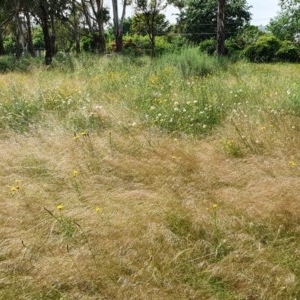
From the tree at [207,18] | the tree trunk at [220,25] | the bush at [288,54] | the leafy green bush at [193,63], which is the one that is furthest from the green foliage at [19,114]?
the tree at [207,18]

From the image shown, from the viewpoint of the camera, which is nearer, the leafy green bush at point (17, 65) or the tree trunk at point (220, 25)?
the leafy green bush at point (17, 65)

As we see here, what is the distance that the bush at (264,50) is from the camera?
67.1 feet

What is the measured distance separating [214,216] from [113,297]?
966 mm

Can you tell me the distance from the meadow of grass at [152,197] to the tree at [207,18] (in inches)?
1288

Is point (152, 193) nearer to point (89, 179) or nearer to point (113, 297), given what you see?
point (89, 179)

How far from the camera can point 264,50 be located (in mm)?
20562

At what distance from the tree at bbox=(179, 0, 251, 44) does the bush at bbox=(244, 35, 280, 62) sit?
16119mm

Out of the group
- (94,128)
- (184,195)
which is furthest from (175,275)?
(94,128)

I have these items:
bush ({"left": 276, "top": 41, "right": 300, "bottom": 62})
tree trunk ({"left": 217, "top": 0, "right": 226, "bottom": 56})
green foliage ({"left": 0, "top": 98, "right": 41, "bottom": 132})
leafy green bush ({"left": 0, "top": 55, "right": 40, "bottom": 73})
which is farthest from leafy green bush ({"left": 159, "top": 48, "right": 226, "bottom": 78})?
bush ({"left": 276, "top": 41, "right": 300, "bottom": 62})

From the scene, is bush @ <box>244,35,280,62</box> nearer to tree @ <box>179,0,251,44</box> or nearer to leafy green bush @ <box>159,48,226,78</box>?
leafy green bush @ <box>159,48,226,78</box>

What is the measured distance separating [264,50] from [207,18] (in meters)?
17.8

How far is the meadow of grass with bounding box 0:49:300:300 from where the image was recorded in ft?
7.24

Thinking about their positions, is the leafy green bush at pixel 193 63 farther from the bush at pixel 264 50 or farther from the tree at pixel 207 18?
the tree at pixel 207 18

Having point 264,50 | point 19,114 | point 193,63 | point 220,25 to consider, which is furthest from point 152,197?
point 264,50
